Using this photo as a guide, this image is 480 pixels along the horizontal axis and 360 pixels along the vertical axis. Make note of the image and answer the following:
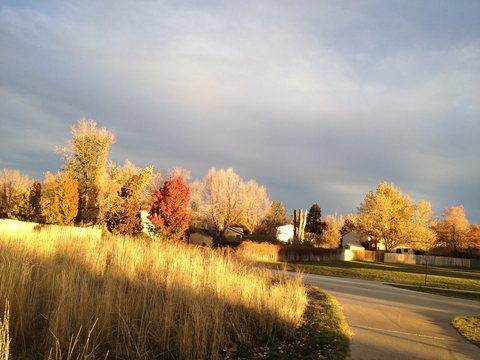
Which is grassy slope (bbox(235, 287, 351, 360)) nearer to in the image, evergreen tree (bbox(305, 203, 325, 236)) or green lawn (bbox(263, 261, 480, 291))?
green lawn (bbox(263, 261, 480, 291))

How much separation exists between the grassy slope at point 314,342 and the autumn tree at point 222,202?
46853 millimetres

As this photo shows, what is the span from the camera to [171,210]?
19.5 m

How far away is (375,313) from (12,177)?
78.9m

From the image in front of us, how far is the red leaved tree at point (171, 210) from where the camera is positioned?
1936cm

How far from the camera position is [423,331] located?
805 cm

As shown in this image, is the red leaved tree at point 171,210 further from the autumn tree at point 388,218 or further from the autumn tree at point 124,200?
the autumn tree at point 388,218

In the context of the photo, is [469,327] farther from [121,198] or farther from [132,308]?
[121,198]

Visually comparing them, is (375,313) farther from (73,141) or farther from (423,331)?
(73,141)

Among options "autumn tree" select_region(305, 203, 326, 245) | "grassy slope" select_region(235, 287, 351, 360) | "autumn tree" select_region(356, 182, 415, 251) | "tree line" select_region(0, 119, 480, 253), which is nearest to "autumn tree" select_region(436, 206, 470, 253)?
"tree line" select_region(0, 119, 480, 253)

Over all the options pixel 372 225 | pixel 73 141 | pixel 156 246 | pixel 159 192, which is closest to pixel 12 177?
pixel 73 141

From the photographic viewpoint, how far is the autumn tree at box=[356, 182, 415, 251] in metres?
62.3

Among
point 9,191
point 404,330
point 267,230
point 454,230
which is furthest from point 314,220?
point 404,330

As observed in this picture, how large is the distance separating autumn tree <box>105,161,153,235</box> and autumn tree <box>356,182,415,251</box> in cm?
3745

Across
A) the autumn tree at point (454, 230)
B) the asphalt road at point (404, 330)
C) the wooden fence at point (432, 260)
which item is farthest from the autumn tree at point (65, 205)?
the autumn tree at point (454, 230)
